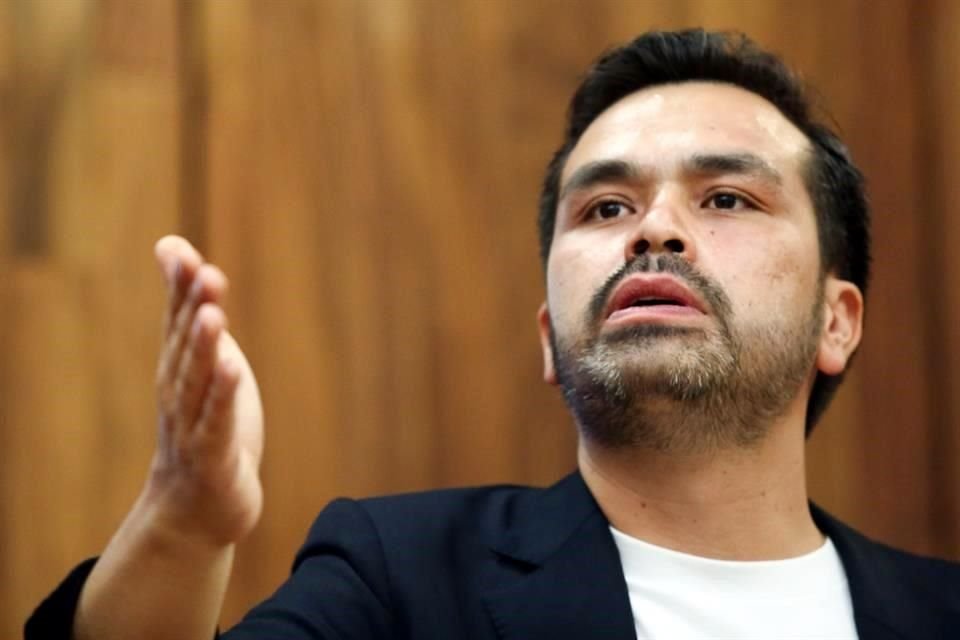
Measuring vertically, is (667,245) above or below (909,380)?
above

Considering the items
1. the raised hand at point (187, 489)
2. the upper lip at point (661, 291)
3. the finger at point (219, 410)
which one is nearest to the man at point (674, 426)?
the upper lip at point (661, 291)

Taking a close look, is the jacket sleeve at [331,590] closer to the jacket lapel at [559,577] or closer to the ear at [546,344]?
the jacket lapel at [559,577]

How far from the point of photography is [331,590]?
0.94m

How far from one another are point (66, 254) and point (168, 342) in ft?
2.08

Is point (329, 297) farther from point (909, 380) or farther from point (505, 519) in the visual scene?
point (909, 380)

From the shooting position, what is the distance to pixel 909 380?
154 cm

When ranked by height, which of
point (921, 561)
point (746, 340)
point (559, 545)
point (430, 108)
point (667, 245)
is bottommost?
point (921, 561)

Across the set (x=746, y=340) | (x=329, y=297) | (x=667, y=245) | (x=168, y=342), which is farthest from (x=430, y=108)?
(x=168, y=342)

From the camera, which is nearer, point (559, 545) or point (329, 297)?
point (559, 545)

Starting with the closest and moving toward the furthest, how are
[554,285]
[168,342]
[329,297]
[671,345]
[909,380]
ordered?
[168,342]
[671,345]
[554,285]
[329,297]
[909,380]

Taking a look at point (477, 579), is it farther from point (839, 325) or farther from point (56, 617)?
point (839, 325)

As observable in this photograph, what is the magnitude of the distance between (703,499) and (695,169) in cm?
36

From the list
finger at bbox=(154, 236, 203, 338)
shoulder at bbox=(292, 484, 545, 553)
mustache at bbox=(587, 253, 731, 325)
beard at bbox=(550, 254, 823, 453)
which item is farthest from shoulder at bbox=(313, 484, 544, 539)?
finger at bbox=(154, 236, 203, 338)

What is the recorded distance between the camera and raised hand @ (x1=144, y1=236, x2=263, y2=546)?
63 cm
